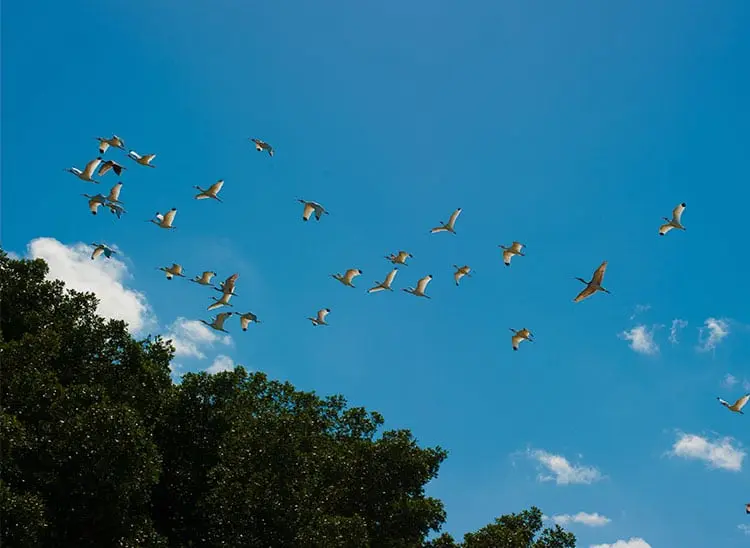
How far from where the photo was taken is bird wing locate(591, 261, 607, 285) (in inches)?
973

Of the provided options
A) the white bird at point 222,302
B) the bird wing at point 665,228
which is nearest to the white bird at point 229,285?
the white bird at point 222,302

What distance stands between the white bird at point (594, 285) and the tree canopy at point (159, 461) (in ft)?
26.5

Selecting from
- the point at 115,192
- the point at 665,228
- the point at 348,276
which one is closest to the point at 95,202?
the point at 115,192

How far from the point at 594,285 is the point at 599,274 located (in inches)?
23.3

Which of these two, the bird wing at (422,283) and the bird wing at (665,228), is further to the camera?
the bird wing at (422,283)

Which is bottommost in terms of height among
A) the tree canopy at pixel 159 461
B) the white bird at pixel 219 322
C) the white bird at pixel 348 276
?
the tree canopy at pixel 159 461

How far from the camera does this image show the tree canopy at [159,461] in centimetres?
2047

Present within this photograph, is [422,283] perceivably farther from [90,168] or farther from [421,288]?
[90,168]

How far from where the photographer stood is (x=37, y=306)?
87.8 feet

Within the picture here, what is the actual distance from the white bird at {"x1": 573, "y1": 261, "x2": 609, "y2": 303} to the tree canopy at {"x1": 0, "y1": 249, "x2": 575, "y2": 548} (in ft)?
26.5

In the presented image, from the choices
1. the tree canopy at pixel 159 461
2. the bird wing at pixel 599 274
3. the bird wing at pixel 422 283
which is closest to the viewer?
the tree canopy at pixel 159 461

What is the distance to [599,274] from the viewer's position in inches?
977

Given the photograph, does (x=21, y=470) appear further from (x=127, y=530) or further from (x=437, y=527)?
(x=437, y=527)

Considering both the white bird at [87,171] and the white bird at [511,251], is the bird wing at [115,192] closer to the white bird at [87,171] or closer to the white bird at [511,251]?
the white bird at [87,171]
